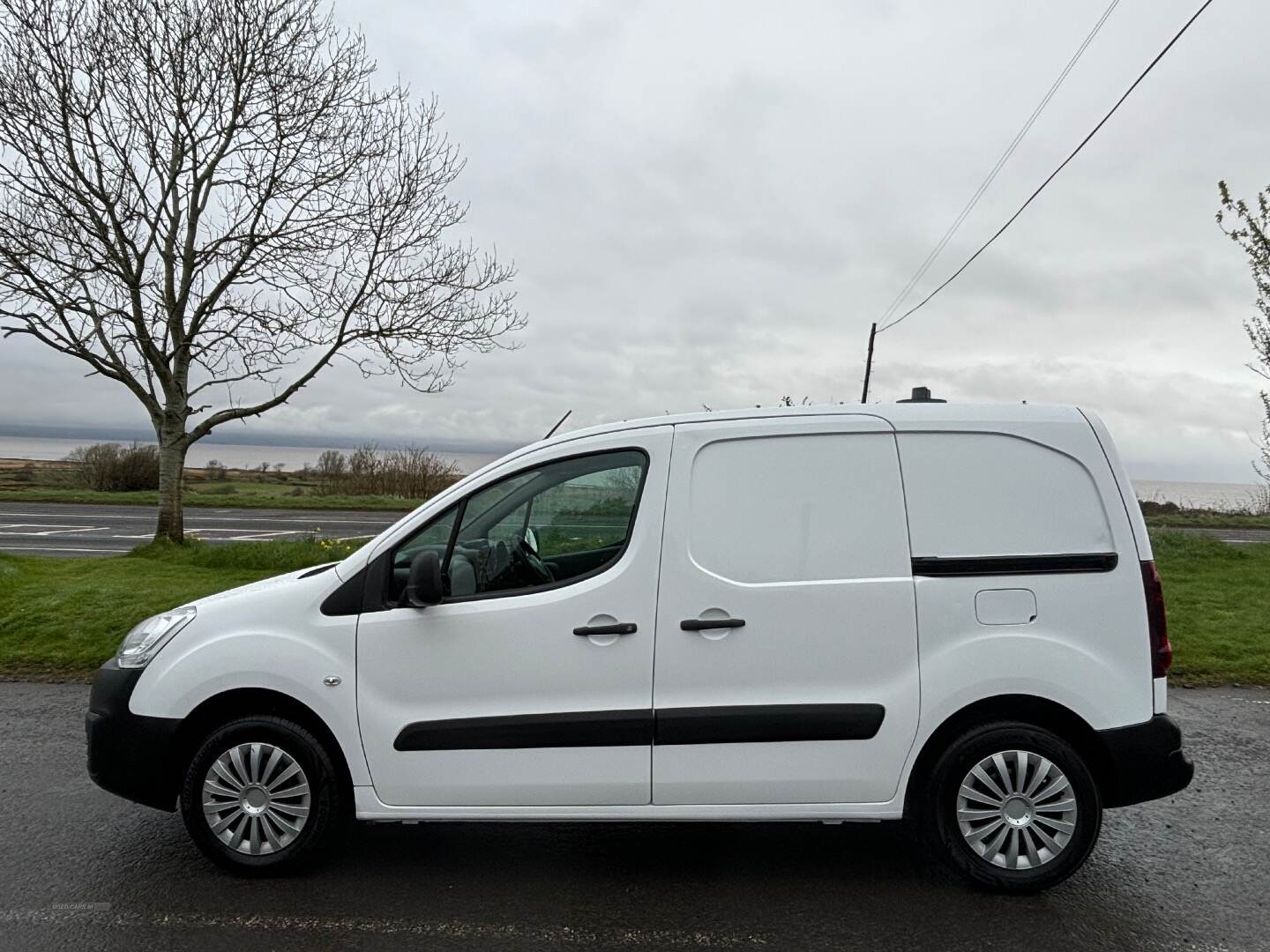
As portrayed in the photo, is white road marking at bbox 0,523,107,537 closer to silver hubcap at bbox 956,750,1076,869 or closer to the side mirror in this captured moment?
the side mirror

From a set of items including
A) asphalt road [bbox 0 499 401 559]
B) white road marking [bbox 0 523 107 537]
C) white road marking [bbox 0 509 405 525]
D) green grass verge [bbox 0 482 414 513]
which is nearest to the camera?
asphalt road [bbox 0 499 401 559]

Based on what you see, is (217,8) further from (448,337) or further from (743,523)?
(743,523)

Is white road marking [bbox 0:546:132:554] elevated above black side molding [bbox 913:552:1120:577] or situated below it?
below

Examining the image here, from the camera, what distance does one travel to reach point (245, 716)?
144 inches

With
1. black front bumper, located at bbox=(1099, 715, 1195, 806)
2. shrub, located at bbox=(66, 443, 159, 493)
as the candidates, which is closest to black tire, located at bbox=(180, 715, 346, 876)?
black front bumper, located at bbox=(1099, 715, 1195, 806)

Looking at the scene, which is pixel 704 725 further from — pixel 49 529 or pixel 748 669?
pixel 49 529

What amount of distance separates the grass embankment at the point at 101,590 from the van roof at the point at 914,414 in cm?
589

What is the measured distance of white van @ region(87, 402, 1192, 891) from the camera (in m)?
3.47

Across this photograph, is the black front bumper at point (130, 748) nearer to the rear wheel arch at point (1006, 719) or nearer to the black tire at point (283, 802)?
the black tire at point (283, 802)

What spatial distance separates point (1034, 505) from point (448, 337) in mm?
10937

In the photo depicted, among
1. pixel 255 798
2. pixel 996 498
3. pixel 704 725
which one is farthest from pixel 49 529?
pixel 996 498

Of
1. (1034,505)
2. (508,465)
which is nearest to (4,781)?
(508,465)

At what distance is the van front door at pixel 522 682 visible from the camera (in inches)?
137

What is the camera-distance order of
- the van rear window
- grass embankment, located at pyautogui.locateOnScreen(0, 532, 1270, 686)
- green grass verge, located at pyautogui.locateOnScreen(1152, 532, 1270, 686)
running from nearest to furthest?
the van rear window < green grass verge, located at pyautogui.locateOnScreen(1152, 532, 1270, 686) < grass embankment, located at pyautogui.locateOnScreen(0, 532, 1270, 686)
